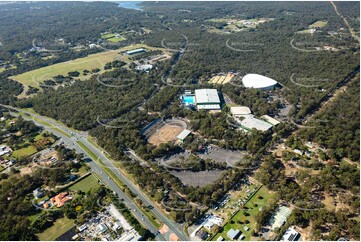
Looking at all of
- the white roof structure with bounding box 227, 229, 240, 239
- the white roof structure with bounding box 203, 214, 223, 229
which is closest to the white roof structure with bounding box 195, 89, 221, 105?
the white roof structure with bounding box 203, 214, 223, 229

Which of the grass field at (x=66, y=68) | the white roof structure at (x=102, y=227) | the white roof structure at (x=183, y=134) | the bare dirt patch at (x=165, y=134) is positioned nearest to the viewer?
the white roof structure at (x=102, y=227)

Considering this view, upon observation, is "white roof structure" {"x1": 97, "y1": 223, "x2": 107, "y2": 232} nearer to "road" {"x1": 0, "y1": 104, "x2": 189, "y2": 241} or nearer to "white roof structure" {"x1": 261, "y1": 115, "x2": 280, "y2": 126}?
"road" {"x1": 0, "y1": 104, "x2": 189, "y2": 241}

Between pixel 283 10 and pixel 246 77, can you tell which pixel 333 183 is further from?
pixel 283 10

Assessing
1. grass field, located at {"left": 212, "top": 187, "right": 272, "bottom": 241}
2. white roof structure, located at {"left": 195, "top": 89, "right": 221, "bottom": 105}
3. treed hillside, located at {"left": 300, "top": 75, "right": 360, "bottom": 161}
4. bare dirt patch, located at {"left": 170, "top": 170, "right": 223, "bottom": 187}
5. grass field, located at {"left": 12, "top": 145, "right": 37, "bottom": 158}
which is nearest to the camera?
grass field, located at {"left": 212, "top": 187, "right": 272, "bottom": 241}

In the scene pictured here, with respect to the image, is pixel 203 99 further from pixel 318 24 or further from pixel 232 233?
pixel 318 24

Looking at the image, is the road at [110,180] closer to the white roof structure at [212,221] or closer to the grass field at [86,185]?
the grass field at [86,185]

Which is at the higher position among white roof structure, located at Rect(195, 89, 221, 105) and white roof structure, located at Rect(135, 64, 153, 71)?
white roof structure, located at Rect(195, 89, 221, 105)

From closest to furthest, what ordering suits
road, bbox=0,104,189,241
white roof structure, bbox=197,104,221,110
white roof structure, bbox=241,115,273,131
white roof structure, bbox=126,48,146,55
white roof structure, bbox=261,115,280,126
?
road, bbox=0,104,189,241 < white roof structure, bbox=241,115,273,131 < white roof structure, bbox=261,115,280,126 < white roof structure, bbox=197,104,221,110 < white roof structure, bbox=126,48,146,55

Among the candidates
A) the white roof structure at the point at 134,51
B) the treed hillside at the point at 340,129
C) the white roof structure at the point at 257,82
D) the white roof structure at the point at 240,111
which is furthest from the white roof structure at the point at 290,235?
the white roof structure at the point at 134,51
